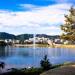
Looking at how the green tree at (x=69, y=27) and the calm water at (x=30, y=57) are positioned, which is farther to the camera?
the calm water at (x=30, y=57)

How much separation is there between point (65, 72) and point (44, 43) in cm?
1977

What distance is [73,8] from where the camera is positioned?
81.2 ft

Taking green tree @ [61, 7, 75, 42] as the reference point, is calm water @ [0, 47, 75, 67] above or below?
below

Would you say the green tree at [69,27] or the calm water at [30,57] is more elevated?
the green tree at [69,27]

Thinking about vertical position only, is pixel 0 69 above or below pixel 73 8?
below

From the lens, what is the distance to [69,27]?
23.9m

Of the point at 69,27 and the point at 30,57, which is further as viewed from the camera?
the point at 30,57

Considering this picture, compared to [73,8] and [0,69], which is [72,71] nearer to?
[0,69]

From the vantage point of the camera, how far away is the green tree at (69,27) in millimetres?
23752

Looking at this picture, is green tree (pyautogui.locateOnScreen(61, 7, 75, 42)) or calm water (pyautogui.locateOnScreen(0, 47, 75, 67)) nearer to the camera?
green tree (pyautogui.locateOnScreen(61, 7, 75, 42))

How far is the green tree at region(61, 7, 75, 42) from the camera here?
2375 centimetres

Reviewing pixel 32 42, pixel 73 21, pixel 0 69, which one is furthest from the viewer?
pixel 32 42

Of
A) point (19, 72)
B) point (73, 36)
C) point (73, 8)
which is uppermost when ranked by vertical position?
point (73, 8)

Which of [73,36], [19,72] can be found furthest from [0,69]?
[73,36]
